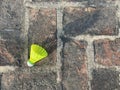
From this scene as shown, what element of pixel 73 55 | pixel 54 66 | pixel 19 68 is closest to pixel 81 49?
pixel 73 55

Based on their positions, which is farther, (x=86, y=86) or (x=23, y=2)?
(x=23, y=2)

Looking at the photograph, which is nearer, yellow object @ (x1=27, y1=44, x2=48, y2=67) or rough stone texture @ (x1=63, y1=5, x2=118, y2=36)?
yellow object @ (x1=27, y1=44, x2=48, y2=67)

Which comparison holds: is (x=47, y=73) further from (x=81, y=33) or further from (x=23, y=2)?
(x=23, y=2)

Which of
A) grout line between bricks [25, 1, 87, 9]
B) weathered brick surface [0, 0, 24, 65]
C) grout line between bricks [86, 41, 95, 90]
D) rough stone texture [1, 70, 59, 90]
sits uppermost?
grout line between bricks [25, 1, 87, 9]

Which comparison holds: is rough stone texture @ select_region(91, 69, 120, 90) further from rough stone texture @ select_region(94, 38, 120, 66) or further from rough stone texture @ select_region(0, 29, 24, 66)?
rough stone texture @ select_region(0, 29, 24, 66)

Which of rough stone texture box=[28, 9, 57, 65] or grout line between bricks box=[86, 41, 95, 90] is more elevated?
rough stone texture box=[28, 9, 57, 65]

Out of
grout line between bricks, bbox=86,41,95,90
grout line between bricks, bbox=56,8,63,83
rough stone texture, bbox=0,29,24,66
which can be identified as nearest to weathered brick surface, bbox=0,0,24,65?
rough stone texture, bbox=0,29,24,66

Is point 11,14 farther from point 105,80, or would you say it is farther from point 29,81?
point 105,80

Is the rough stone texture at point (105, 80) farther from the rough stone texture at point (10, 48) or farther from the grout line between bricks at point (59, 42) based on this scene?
the rough stone texture at point (10, 48)
